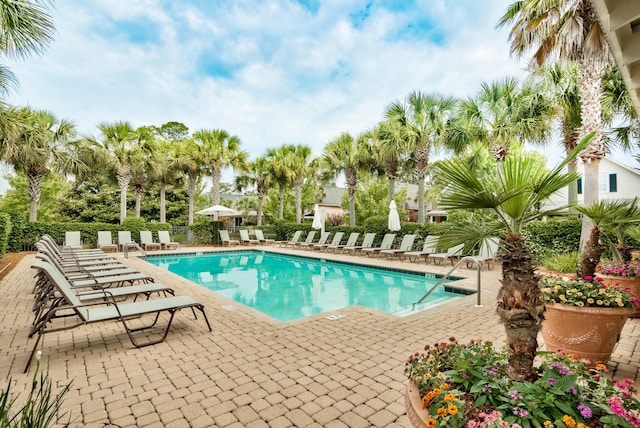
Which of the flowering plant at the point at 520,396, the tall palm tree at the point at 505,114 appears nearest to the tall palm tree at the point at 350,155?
the tall palm tree at the point at 505,114

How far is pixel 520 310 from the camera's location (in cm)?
188

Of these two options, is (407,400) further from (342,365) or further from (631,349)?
(631,349)

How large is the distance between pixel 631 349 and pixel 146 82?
68.8 feet

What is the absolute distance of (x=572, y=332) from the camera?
324 cm

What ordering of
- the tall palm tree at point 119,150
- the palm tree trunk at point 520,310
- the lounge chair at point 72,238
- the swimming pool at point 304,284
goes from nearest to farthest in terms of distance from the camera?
the palm tree trunk at point 520,310
the swimming pool at point 304,284
the lounge chair at point 72,238
the tall palm tree at point 119,150

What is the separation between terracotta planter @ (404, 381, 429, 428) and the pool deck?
2.19 feet

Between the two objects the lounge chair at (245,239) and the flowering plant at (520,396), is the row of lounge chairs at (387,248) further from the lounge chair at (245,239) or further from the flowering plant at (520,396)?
the flowering plant at (520,396)

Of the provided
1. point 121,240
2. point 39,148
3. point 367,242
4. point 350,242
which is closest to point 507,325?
point 367,242

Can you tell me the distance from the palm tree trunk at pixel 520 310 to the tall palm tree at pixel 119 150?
1953cm

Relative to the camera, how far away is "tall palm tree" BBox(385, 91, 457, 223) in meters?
14.3

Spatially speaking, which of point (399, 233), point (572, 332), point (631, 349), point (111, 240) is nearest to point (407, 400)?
point (572, 332)

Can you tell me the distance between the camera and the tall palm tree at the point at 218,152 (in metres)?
19.8

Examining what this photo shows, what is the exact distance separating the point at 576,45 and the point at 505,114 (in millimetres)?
4013

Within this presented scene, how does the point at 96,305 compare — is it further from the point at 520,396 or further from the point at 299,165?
the point at 299,165
